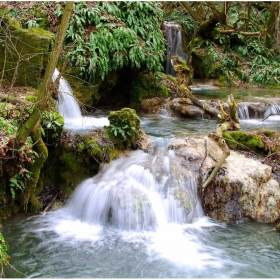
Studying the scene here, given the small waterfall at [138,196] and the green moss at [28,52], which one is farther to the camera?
the green moss at [28,52]

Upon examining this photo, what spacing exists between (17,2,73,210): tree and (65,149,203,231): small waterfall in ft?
3.05

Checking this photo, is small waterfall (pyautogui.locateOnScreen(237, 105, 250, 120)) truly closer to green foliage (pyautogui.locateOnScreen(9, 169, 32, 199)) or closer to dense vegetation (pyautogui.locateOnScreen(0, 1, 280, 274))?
dense vegetation (pyautogui.locateOnScreen(0, 1, 280, 274))

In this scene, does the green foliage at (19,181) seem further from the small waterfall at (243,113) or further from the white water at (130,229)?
the small waterfall at (243,113)

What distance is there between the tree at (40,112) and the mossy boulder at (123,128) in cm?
170

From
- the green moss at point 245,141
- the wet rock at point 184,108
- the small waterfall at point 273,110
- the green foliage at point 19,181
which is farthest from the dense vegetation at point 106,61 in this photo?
the small waterfall at point 273,110

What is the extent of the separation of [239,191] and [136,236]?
85.2 inches

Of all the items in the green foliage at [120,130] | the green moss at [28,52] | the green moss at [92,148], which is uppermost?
the green moss at [28,52]

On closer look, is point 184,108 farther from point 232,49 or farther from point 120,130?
point 232,49

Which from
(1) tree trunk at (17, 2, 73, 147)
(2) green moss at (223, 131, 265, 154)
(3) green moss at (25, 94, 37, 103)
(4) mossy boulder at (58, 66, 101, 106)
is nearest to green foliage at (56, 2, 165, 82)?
(4) mossy boulder at (58, 66, 101, 106)

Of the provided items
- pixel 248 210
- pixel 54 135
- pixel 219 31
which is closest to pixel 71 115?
pixel 54 135

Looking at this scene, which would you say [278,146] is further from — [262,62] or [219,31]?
[262,62]

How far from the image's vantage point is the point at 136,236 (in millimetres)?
5727

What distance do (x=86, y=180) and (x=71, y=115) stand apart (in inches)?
112

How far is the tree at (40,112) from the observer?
4.85 meters
